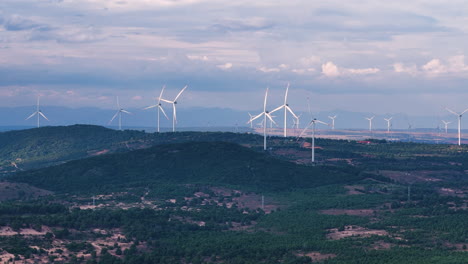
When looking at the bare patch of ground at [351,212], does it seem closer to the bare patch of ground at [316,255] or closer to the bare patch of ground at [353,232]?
the bare patch of ground at [353,232]

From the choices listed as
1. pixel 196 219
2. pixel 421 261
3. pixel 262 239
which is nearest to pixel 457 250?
pixel 421 261

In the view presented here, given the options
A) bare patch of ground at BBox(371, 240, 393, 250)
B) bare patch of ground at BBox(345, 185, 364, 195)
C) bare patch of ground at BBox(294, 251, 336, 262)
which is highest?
bare patch of ground at BBox(345, 185, 364, 195)

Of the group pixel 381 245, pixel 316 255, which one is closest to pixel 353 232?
pixel 381 245

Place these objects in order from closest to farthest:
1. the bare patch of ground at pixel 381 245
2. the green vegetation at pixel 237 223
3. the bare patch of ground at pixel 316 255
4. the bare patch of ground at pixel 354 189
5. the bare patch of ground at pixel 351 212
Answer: the bare patch of ground at pixel 316 255 → the green vegetation at pixel 237 223 → the bare patch of ground at pixel 381 245 → the bare patch of ground at pixel 351 212 → the bare patch of ground at pixel 354 189

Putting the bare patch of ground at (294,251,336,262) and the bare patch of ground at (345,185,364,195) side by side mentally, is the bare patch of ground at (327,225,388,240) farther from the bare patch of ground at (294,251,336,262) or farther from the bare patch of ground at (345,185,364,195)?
the bare patch of ground at (345,185,364,195)

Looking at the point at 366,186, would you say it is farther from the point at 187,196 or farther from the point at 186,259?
the point at 186,259

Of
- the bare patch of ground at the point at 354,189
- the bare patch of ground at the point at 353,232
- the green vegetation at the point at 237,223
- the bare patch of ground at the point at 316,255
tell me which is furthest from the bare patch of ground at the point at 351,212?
the bare patch of ground at the point at 316,255

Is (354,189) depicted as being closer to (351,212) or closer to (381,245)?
(351,212)

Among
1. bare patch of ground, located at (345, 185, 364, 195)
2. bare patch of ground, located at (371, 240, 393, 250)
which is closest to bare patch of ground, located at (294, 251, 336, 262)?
bare patch of ground, located at (371, 240, 393, 250)

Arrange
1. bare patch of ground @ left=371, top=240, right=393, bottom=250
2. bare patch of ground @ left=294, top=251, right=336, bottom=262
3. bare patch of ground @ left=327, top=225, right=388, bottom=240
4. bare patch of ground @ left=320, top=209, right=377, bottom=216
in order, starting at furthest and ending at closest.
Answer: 1. bare patch of ground @ left=320, top=209, right=377, bottom=216
2. bare patch of ground @ left=327, top=225, right=388, bottom=240
3. bare patch of ground @ left=371, top=240, right=393, bottom=250
4. bare patch of ground @ left=294, top=251, right=336, bottom=262
